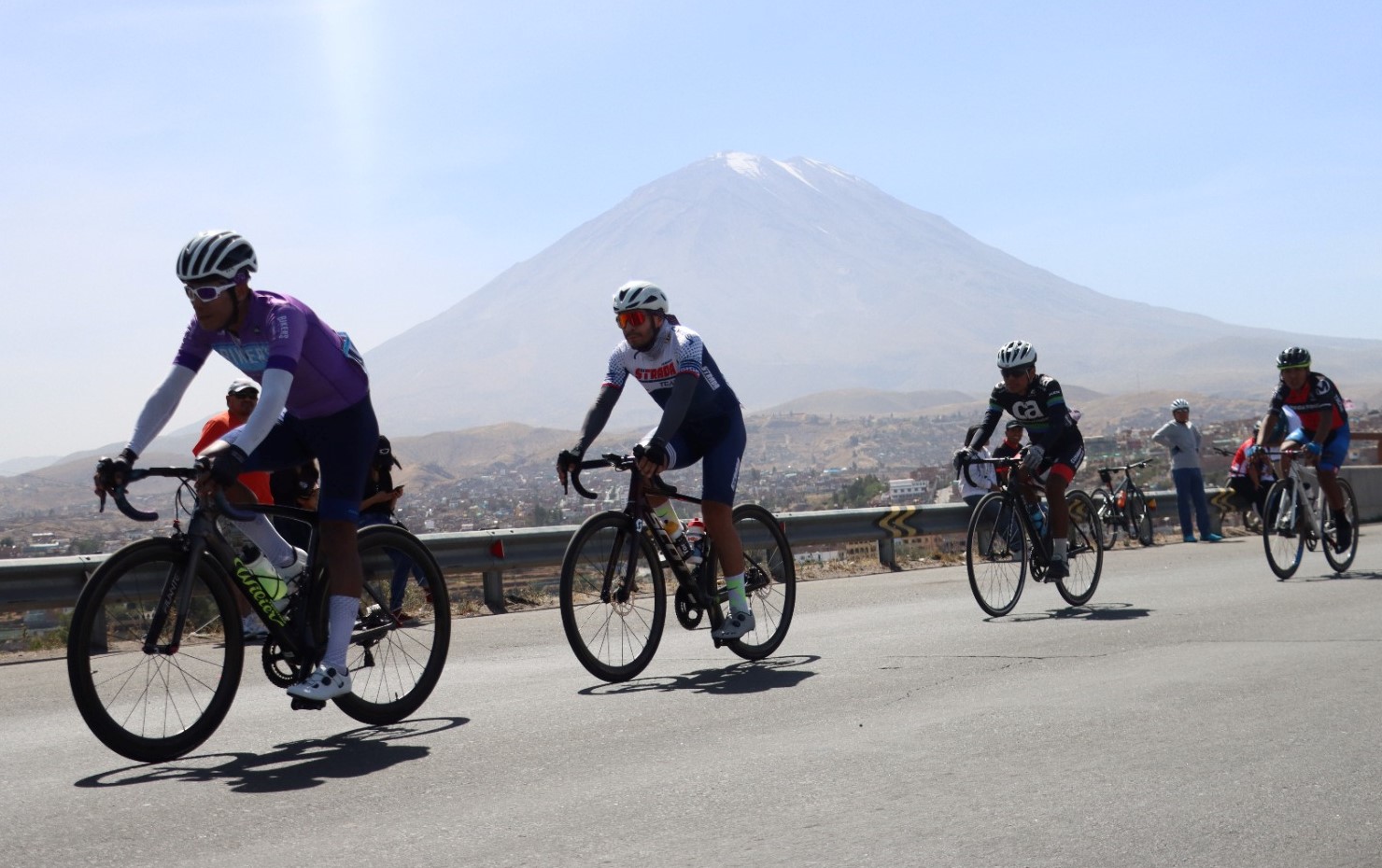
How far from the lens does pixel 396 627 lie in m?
6.39

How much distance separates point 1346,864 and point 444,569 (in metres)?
9.02

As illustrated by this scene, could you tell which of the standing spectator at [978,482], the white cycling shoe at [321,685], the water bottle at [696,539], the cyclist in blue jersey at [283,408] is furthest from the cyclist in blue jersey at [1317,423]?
the white cycling shoe at [321,685]

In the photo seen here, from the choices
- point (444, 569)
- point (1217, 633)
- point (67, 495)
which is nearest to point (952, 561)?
point (444, 569)

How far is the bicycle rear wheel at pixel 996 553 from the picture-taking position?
10.1 meters

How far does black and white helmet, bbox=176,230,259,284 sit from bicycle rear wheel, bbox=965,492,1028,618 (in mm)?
5889

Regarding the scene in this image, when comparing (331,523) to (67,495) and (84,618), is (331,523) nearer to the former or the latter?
(84,618)

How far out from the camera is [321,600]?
5.87 metres

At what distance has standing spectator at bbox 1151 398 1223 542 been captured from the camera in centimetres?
1962

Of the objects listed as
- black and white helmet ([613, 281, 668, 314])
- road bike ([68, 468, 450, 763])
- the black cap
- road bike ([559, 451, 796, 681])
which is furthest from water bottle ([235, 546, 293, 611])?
the black cap

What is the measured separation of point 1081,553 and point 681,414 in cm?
469

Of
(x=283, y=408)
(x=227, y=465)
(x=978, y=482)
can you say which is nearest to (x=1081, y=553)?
(x=978, y=482)

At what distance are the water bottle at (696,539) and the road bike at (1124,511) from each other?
1310cm

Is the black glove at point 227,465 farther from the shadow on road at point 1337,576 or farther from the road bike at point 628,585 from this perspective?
the shadow on road at point 1337,576

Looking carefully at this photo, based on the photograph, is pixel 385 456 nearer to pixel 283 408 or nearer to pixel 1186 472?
pixel 283 408
